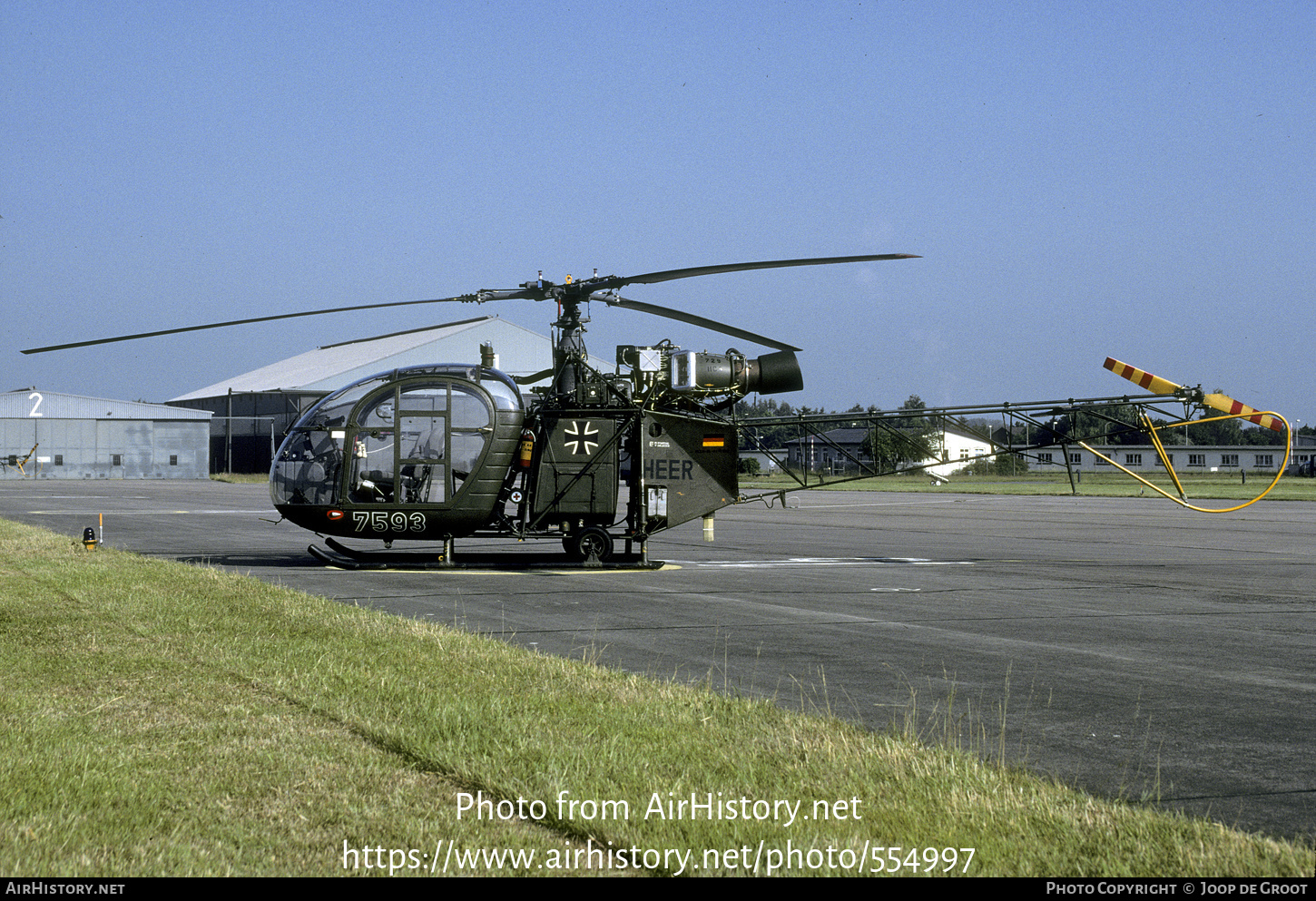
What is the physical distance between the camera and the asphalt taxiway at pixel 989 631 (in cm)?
597

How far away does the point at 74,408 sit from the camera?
8975 cm

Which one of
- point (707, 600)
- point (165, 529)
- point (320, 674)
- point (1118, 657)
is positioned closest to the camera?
point (320, 674)

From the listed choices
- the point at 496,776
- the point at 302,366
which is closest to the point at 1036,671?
the point at 496,776

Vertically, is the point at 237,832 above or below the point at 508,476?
below

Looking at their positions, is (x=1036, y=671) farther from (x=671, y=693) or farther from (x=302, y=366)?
(x=302, y=366)

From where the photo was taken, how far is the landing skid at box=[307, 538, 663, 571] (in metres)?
16.4

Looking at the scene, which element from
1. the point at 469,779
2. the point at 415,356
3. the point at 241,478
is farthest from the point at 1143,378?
the point at 415,356

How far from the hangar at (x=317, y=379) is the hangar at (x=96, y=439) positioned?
3.47m

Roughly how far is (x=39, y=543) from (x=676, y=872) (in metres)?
18.2

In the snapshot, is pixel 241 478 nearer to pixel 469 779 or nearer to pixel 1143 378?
pixel 1143 378

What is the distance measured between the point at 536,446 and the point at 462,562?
2198 millimetres

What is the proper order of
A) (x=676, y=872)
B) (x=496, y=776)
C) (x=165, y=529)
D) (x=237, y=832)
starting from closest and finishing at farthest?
1. (x=676, y=872)
2. (x=237, y=832)
3. (x=496, y=776)
4. (x=165, y=529)

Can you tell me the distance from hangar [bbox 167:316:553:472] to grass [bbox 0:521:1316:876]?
83.9m

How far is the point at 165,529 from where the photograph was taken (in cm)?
2523
